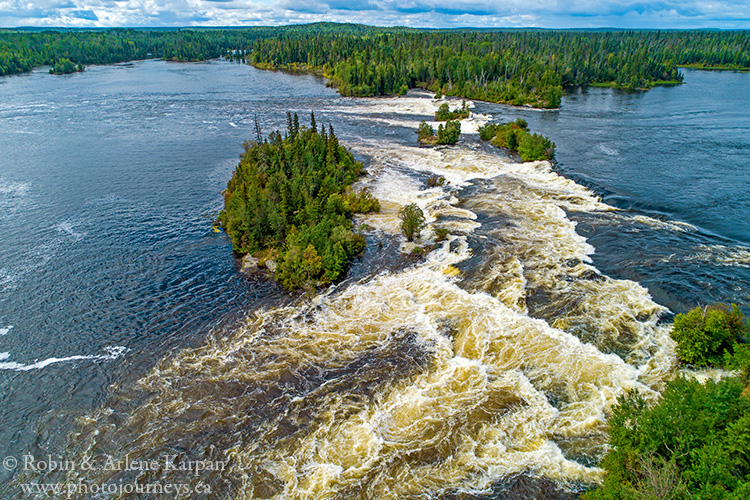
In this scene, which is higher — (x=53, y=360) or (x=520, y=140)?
(x=520, y=140)

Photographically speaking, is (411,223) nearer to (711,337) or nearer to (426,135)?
(711,337)

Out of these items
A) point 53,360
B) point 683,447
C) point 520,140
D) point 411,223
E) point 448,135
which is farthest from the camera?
point 448,135

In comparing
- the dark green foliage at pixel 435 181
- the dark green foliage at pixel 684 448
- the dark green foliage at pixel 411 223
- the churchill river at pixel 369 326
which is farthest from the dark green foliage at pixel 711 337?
the dark green foliage at pixel 435 181

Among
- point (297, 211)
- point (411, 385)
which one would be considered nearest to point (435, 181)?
point (297, 211)

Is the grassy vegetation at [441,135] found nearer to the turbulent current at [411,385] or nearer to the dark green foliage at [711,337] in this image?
the turbulent current at [411,385]

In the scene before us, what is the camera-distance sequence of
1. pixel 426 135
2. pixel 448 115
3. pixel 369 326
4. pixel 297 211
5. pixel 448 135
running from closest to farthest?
pixel 369 326 < pixel 297 211 < pixel 448 135 < pixel 426 135 < pixel 448 115
